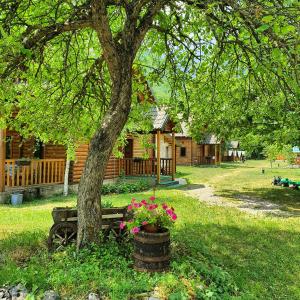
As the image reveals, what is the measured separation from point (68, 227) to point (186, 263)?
7.11 ft

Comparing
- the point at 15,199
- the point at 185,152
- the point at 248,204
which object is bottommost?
the point at 248,204

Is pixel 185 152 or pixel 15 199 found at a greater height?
pixel 185 152

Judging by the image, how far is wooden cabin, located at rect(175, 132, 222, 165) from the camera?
40.5 metres

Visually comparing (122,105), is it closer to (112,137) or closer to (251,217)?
(112,137)

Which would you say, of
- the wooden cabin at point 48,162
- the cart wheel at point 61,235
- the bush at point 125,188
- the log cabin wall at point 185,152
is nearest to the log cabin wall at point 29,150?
the wooden cabin at point 48,162

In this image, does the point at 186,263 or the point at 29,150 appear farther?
the point at 29,150

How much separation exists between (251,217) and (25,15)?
8.42 metres

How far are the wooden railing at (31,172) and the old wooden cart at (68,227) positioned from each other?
295 inches

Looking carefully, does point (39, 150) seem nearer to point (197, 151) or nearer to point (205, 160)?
point (197, 151)

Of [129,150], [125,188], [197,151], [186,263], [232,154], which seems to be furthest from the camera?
[232,154]

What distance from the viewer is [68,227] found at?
602 cm

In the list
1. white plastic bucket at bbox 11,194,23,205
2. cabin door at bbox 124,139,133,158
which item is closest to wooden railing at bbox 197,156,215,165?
cabin door at bbox 124,139,133,158

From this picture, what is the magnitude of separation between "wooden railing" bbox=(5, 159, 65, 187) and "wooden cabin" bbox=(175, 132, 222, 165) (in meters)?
24.3

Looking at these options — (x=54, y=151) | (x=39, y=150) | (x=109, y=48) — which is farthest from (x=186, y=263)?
(x=39, y=150)
